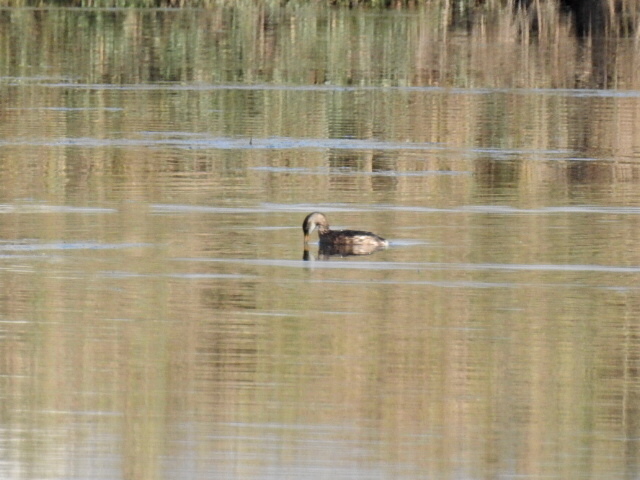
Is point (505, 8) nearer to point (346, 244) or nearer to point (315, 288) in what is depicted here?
point (346, 244)

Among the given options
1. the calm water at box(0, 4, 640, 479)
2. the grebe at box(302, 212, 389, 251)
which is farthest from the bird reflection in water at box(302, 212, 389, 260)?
the calm water at box(0, 4, 640, 479)

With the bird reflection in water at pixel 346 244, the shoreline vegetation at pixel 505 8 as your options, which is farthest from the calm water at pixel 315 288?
the shoreline vegetation at pixel 505 8

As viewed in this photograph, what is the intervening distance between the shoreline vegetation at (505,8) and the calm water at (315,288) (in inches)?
438

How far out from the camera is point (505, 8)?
123 ft

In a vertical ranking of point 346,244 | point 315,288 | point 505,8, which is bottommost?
point 315,288

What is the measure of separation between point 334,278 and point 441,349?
7.50 ft

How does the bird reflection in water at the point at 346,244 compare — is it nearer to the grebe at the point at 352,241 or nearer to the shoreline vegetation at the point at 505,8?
the grebe at the point at 352,241

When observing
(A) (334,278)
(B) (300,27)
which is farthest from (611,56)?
(A) (334,278)

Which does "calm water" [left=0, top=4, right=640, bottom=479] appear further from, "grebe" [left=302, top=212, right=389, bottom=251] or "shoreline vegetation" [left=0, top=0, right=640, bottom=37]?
"shoreline vegetation" [left=0, top=0, right=640, bottom=37]

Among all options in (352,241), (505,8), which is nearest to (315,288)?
(352,241)

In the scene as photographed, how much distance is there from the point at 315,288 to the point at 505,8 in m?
26.4

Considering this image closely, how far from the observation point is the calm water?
8.03 meters

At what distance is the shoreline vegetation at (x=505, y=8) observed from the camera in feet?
118

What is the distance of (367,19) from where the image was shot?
122ft
